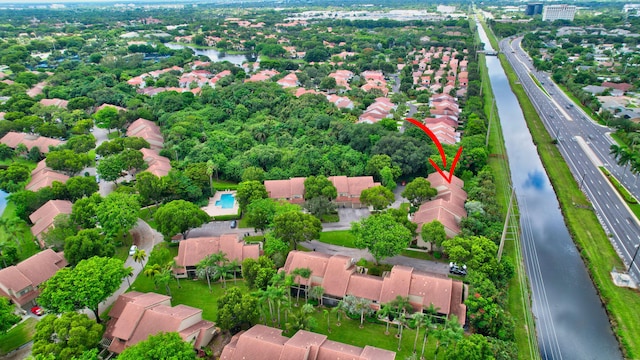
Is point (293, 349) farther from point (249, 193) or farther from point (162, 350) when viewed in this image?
point (249, 193)

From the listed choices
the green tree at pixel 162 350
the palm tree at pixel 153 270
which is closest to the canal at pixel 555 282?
→ the green tree at pixel 162 350

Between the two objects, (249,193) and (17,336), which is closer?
(17,336)

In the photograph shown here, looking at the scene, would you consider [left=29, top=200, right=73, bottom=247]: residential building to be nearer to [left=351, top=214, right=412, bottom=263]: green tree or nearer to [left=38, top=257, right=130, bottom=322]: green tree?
[left=38, top=257, right=130, bottom=322]: green tree

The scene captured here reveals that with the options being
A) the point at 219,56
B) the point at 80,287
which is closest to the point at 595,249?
the point at 80,287

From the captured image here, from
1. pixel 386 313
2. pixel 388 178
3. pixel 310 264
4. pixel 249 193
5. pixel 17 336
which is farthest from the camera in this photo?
pixel 388 178

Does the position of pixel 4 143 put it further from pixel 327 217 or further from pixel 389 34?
pixel 389 34
